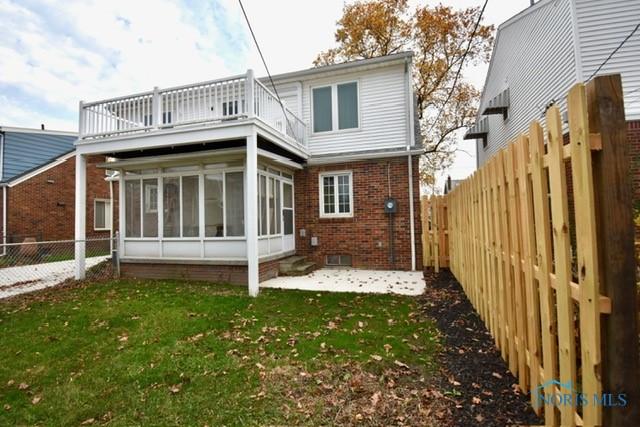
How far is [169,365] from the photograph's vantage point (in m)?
3.55

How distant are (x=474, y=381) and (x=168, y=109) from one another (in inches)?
349

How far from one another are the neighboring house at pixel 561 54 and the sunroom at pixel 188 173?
7.44 meters

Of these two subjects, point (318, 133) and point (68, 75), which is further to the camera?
point (68, 75)

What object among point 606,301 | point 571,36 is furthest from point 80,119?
point 571,36

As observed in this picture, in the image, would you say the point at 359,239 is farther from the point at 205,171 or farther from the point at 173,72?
the point at 173,72

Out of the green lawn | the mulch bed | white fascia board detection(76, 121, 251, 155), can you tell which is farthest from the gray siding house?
white fascia board detection(76, 121, 251, 155)

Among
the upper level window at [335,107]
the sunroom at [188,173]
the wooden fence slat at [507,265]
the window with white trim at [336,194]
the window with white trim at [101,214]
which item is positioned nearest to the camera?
the wooden fence slat at [507,265]

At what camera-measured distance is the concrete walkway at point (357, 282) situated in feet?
22.5

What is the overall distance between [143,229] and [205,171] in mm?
2624

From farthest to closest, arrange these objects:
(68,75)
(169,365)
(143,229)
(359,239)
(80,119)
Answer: (68,75) → (359,239) → (143,229) → (80,119) → (169,365)

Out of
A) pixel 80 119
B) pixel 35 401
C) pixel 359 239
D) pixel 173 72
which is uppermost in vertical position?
pixel 173 72

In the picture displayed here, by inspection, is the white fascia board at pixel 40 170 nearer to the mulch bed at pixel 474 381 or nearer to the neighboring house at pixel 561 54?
the mulch bed at pixel 474 381

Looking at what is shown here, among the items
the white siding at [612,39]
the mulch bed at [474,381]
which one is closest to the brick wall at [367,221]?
the mulch bed at [474,381]

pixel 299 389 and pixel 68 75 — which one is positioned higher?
pixel 68 75
